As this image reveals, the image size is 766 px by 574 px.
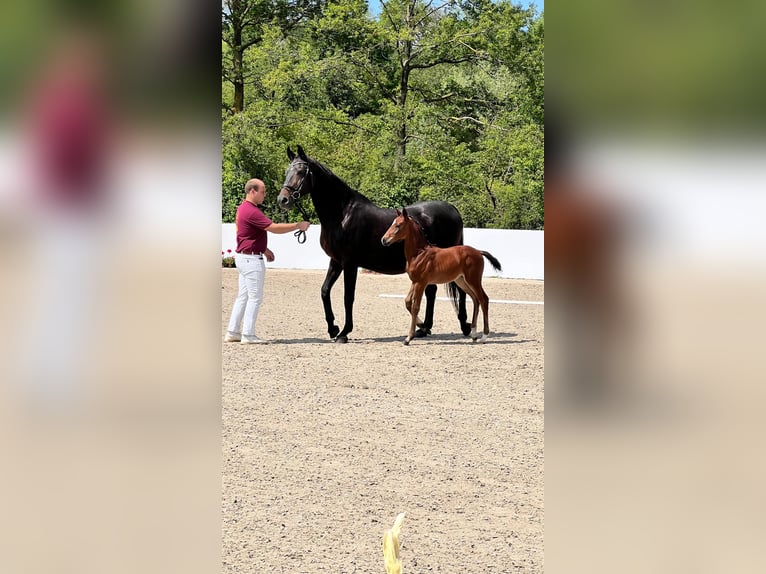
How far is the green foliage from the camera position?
26984mm

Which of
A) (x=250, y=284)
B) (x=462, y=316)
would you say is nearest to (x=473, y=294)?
(x=462, y=316)

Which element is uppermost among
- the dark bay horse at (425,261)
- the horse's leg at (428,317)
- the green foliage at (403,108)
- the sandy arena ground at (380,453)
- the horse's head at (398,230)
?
the green foliage at (403,108)

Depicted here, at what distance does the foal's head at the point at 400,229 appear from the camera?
10484 millimetres

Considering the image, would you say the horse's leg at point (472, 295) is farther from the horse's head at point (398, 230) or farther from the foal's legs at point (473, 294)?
the horse's head at point (398, 230)

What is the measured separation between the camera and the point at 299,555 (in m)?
4.02

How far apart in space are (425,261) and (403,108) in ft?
61.5

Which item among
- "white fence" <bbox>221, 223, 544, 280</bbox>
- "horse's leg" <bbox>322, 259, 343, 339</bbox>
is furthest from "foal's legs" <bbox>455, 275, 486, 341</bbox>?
"white fence" <bbox>221, 223, 544, 280</bbox>

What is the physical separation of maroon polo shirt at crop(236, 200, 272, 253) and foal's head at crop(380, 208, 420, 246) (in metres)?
1.33

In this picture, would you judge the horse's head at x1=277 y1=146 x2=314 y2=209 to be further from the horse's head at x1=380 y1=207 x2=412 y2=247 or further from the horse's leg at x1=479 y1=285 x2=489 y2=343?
the horse's leg at x1=479 y1=285 x2=489 y2=343

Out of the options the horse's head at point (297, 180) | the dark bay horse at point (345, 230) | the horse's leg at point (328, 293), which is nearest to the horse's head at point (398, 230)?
the dark bay horse at point (345, 230)
